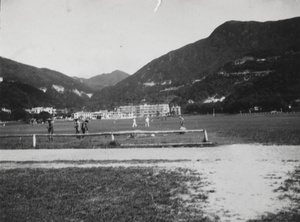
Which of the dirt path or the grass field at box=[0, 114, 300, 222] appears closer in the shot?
the grass field at box=[0, 114, 300, 222]

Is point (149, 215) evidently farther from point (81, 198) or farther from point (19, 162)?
point (19, 162)

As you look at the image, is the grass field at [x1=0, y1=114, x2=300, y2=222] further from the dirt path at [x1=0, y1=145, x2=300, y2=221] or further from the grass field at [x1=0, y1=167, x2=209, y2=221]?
the dirt path at [x1=0, y1=145, x2=300, y2=221]

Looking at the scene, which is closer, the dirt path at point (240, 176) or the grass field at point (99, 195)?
the grass field at point (99, 195)

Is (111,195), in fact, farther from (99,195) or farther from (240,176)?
(240,176)

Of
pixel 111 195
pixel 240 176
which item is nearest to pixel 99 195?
pixel 111 195

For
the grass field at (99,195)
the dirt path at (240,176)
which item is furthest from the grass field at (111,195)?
the dirt path at (240,176)

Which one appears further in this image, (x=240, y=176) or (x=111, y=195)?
(x=240, y=176)

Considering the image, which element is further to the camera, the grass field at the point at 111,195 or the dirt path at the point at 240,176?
the dirt path at the point at 240,176

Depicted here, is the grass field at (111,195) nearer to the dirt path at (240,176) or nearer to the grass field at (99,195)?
the grass field at (99,195)

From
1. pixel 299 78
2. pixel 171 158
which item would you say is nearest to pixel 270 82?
pixel 299 78

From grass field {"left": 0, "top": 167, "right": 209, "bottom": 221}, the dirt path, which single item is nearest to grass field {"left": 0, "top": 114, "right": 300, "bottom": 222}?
grass field {"left": 0, "top": 167, "right": 209, "bottom": 221}

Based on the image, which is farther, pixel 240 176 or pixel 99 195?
pixel 240 176
